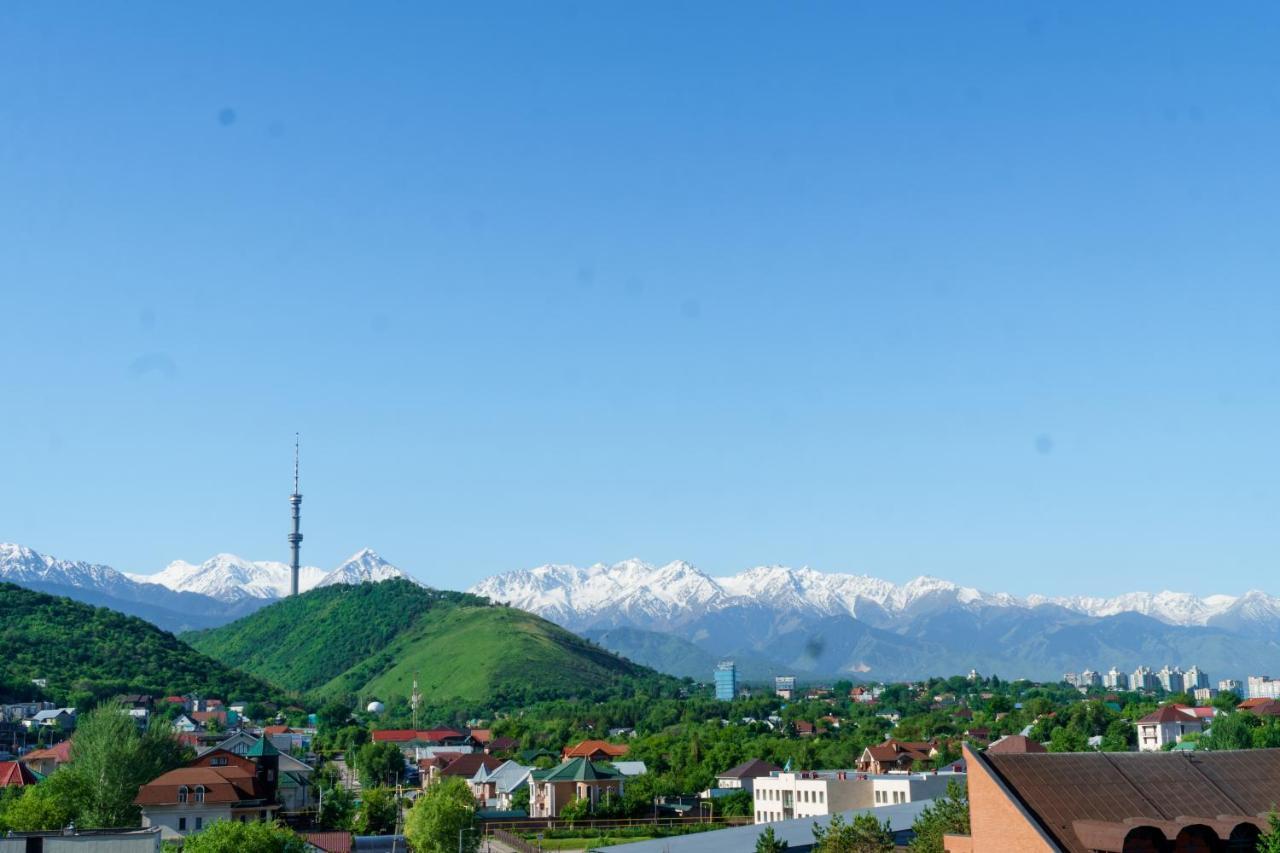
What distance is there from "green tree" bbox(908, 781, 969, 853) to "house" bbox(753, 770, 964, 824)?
1291 inches

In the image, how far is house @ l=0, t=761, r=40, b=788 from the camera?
87.3m

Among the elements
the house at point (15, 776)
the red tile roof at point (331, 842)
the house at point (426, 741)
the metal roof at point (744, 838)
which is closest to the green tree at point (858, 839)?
the metal roof at point (744, 838)

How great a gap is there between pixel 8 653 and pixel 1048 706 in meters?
140

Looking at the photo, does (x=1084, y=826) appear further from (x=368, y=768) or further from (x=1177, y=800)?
(x=368, y=768)

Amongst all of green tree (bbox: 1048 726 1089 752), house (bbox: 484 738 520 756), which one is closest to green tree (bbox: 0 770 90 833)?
green tree (bbox: 1048 726 1089 752)

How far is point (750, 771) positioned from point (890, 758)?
14.1 metres

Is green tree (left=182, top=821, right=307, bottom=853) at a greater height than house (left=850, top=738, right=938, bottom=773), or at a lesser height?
greater

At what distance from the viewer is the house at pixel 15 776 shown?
287 feet

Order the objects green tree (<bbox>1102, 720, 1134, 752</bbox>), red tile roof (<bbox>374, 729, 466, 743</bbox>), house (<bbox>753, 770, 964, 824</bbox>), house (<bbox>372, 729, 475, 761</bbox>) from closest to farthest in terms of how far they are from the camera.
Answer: house (<bbox>753, 770, 964, 824</bbox>) → green tree (<bbox>1102, 720, 1134, 752</bbox>) → house (<bbox>372, 729, 475, 761</bbox>) → red tile roof (<bbox>374, 729, 466, 743</bbox>)

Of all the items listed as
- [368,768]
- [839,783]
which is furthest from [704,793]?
[368,768]

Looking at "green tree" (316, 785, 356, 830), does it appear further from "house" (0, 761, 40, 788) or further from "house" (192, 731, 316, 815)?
"house" (0, 761, 40, 788)

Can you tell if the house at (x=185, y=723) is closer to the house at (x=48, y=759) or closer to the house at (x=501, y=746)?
the house at (x=48, y=759)

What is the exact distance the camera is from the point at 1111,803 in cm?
3675

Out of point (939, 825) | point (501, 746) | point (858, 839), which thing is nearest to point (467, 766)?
point (501, 746)
